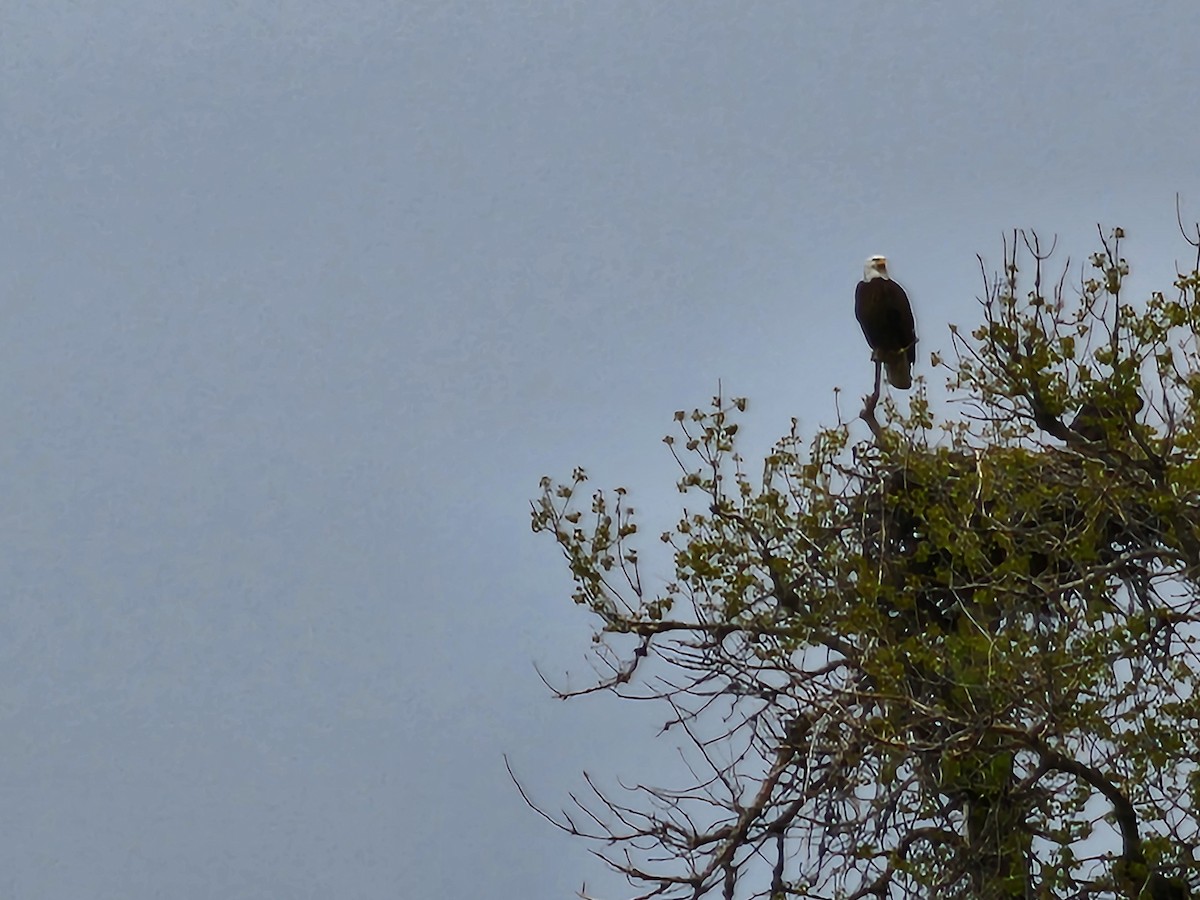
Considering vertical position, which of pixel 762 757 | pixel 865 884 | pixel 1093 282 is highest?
pixel 1093 282

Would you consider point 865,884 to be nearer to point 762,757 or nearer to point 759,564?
point 762,757

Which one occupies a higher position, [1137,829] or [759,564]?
[759,564]

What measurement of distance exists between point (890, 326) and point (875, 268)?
0.51 metres

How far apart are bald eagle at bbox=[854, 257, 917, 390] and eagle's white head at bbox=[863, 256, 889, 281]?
12 cm

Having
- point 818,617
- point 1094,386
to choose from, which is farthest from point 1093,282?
point 818,617

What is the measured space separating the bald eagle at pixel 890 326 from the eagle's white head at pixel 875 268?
0.12 meters

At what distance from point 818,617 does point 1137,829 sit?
1.59 m

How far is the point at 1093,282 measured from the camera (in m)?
8.49

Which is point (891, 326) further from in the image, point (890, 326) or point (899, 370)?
point (899, 370)

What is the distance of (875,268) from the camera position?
12.7m

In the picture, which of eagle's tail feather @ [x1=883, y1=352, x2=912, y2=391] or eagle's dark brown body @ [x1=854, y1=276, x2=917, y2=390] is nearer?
eagle's tail feather @ [x1=883, y1=352, x2=912, y2=391]

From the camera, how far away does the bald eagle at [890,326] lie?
12297mm

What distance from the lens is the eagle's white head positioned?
1263 centimetres

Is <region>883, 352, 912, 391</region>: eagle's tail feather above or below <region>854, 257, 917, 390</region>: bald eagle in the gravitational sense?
below
